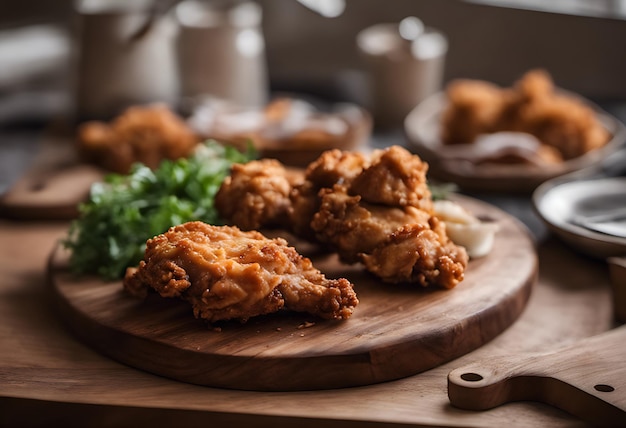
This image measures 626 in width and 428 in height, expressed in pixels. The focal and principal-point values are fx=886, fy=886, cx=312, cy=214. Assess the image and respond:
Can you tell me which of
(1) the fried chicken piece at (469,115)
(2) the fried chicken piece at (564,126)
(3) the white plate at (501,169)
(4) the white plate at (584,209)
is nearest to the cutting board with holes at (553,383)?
(4) the white plate at (584,209)

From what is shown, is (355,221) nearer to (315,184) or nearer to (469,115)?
(315,184)

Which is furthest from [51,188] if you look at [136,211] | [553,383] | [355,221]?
[553,383]

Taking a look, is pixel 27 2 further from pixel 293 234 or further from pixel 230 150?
pixel 293 234

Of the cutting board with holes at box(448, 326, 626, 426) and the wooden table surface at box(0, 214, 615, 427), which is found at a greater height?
the cutting board with holes at box(448, 326, 626, 426)

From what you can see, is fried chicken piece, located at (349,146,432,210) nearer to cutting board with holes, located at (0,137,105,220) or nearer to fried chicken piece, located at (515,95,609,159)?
cutting board with holes, located at (0,137,105,220)

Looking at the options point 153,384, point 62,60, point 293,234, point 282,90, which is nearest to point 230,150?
point 293,234

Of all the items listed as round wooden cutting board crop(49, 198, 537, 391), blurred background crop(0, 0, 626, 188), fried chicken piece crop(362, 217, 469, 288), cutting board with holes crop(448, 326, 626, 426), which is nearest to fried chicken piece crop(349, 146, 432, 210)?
fried chicken piece crop(362, 217, 469, 288)

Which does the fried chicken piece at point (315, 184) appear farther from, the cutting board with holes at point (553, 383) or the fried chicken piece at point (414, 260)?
the cutting board with holes at point (553, 383)
